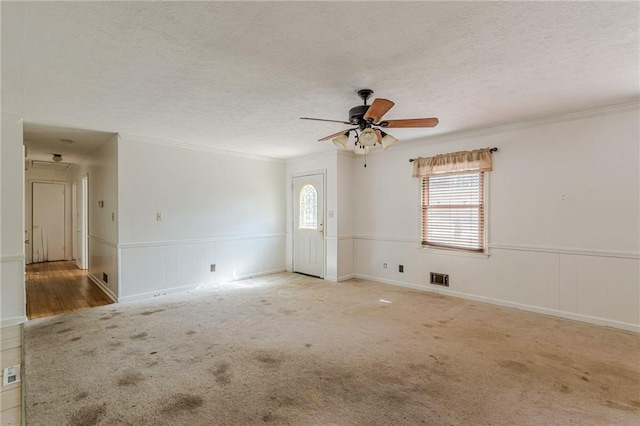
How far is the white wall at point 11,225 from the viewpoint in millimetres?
3447

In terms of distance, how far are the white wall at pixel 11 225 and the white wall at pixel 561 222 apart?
17.4 feet

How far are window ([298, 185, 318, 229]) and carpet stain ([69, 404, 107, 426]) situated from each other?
174 inches

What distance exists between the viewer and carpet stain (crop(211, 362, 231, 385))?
2.38m

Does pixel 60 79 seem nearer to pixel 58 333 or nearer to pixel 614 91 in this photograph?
pixel 58 333

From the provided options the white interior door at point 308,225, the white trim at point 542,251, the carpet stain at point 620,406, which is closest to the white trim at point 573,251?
the white trim at point 542,251

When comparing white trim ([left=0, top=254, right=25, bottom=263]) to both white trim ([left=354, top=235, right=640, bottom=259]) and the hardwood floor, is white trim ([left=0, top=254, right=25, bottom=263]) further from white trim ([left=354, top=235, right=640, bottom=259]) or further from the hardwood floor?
white trim ([left=354, top=235, right=640, bottom=259])

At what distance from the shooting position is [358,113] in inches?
117

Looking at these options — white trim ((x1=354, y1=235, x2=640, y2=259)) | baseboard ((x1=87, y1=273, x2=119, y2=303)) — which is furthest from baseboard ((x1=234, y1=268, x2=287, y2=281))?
white trim ((x1=354, y1=235, x2=640, y2=259))

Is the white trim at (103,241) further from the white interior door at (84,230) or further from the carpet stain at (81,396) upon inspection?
the carpet stain at (81,396)

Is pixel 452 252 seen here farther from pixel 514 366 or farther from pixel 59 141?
pixel 59 141

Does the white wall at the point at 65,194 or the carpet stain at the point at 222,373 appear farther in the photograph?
the white wall at the point at 65,194

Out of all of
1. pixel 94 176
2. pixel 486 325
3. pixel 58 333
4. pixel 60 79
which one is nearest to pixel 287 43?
pixel 60 79

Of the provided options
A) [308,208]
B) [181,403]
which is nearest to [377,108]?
[181,403]

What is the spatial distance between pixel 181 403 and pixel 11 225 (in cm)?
314
